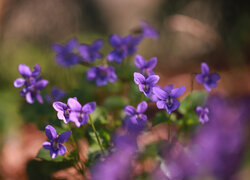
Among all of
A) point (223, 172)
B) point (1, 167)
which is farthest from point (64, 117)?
Result: point (1, 167)

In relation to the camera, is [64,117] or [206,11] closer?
[64,117]

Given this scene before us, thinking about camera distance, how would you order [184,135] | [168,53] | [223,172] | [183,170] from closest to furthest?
[223,172] < [183,170] < [184,135] < [168,53]

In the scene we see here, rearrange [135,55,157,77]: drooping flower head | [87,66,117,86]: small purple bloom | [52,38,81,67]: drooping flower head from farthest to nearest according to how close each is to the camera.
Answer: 1. [52,38,81,67]: drooping flower head
2. [87,66,117,86]: small purple bloom
3. [135,55,157,77]: drooping flower head

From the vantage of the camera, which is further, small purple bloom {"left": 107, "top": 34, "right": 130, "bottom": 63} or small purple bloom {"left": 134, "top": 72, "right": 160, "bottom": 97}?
small purple bloom {"left": 107, "top": 34, "right": 130, "bottom": 63}

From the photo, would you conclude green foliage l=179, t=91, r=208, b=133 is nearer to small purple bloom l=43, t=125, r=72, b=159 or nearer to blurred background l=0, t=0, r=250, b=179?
small purple bloom l=43, t=125, r=72, b=159

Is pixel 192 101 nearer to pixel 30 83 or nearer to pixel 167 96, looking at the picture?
pixel 167 96

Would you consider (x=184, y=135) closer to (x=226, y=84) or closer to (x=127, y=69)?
(x=127, y=69)

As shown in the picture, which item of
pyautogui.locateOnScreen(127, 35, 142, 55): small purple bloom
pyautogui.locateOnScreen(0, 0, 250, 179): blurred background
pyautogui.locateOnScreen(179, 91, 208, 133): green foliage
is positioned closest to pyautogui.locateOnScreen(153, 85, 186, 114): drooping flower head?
pyautogui.locateOnScreen(179, 91, 208, 133): green foliage

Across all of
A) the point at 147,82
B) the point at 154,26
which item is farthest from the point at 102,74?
the point at 154,26
